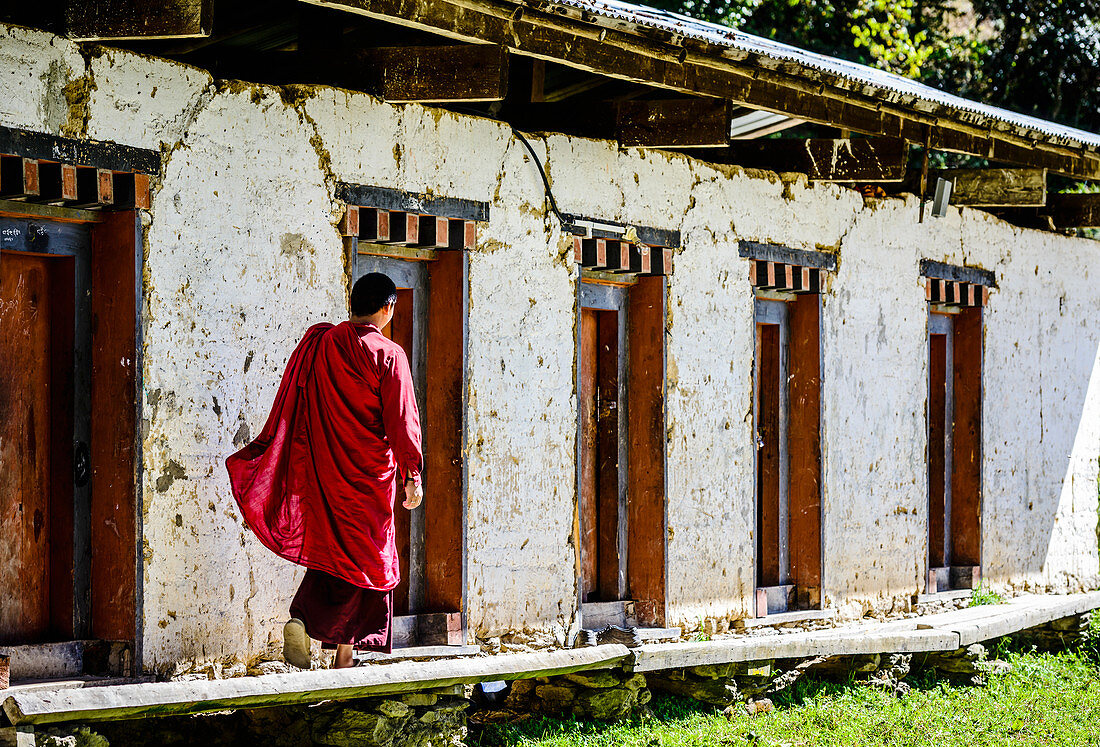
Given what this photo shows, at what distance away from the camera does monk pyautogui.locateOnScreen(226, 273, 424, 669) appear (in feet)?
14.1

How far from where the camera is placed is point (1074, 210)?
8.93 metres

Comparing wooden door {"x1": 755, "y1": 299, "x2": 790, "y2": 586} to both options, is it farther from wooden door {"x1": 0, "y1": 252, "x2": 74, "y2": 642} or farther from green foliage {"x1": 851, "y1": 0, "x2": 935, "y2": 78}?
green foliage {"x1": 851, "y1": 0, "x2": 935, "y2": 78}

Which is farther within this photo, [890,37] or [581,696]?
[890,37]

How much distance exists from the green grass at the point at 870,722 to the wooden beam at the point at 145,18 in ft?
9.43

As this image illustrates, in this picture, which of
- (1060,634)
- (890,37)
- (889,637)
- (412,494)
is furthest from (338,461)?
(890,37)

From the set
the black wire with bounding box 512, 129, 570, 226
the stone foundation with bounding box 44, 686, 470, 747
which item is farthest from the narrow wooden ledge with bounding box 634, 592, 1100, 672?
the black wire with bounding box 512, 129, 570, 226

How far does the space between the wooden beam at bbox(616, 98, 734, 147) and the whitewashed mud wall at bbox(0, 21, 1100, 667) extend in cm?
16

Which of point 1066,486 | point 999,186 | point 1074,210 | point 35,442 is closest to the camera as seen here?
point 35,442

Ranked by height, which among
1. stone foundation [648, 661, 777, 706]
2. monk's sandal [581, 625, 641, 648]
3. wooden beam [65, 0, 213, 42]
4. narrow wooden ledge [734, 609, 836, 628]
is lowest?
stone foundation [648, 661, 777, 706]

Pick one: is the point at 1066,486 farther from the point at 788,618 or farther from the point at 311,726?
the point at 311,726

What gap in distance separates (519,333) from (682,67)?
4.35 feet

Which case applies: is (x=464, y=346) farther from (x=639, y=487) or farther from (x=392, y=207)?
(x=639, y=487)

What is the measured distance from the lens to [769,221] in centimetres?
679

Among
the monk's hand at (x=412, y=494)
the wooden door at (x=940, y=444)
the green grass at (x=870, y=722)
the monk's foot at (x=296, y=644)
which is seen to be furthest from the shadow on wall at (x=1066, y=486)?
→ the monk's foot at (x=296, y=644)
